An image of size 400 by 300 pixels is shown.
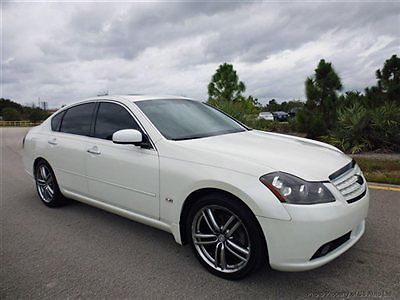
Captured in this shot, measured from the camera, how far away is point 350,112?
9125 mm

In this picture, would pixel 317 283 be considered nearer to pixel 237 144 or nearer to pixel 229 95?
pixel 237 144

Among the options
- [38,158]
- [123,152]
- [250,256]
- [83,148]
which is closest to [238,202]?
[250,256]

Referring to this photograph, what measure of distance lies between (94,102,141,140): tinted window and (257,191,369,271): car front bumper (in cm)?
178

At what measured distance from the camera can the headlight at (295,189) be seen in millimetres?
2324

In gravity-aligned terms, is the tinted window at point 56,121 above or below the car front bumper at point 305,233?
above

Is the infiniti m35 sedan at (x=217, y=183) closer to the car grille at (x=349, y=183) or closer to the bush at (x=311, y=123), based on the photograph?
the car grille at (x=349, y=183)

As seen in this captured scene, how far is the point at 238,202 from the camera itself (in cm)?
251

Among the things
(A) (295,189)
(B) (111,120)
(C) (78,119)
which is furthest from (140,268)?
(C) (78,119)

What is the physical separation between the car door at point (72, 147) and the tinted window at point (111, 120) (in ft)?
0.65

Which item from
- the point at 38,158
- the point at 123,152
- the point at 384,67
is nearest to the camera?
the point at 123,152

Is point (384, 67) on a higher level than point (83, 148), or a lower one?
higher

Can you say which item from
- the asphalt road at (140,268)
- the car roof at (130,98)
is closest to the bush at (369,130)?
the asphalt road at (140,268)

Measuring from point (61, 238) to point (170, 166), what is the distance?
1697mm

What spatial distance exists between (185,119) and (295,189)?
160 cm
